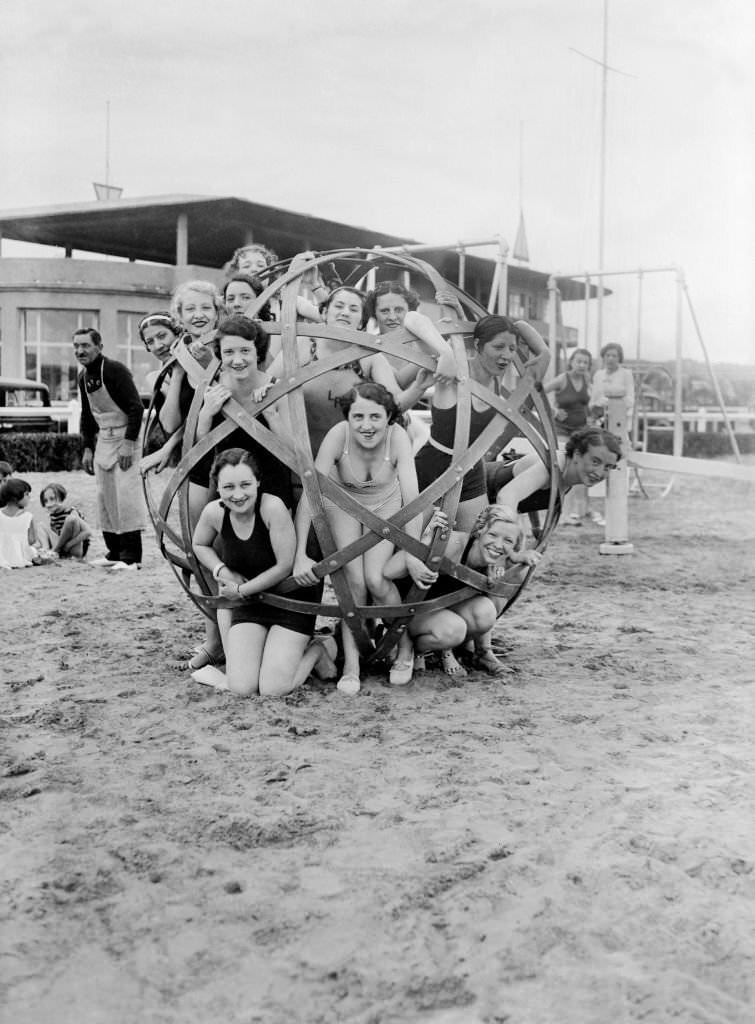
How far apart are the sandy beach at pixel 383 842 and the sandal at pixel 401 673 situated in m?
0.08

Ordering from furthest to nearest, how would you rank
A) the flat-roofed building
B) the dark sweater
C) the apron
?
the flat-roofed building → the apron → the dark sweater

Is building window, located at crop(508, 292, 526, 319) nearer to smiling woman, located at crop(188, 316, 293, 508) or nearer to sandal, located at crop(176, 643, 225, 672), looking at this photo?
sandal, located at crop(176, 643, 225, 672)

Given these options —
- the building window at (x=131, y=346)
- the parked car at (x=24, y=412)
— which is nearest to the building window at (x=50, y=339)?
the building window at (x=131, y=346)

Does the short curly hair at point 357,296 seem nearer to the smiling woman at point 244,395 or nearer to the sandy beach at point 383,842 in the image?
the smiling woman at point 244,395

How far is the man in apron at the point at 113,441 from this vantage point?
7953mm

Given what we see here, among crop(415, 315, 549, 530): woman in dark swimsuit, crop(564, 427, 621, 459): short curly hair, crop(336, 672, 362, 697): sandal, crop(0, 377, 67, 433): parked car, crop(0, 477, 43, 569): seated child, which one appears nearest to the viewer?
crop(336, 672, 362, 697): sandal

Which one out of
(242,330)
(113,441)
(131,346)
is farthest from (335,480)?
(131,346)

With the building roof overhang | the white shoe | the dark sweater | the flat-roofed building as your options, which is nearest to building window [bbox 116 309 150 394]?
the flat-roofed building

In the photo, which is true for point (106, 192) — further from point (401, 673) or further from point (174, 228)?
point (401, 673)

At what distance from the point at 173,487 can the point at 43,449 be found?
41.9 feet

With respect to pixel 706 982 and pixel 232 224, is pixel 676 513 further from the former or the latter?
pixel 232 224

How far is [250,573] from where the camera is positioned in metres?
4.63

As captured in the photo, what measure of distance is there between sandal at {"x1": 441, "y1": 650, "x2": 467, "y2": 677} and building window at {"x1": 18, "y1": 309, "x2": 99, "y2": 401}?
23.5 metres

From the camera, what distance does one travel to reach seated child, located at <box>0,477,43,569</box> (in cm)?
834
